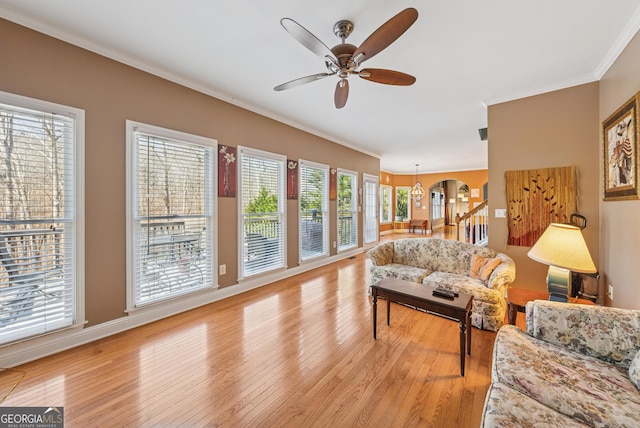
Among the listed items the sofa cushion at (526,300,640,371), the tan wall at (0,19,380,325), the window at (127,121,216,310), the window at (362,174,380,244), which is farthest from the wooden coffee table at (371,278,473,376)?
the window at (362,174,380,244)

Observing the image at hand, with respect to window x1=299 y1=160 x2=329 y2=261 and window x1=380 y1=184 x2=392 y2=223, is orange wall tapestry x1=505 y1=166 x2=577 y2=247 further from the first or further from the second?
window x1=380 y1=184 x2=392 y2=223

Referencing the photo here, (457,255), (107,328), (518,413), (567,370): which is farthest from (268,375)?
(457,255)

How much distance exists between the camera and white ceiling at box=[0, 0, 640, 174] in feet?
6.37

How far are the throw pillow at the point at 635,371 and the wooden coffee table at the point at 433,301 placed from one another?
0.83m

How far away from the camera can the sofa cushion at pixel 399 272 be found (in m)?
3.35

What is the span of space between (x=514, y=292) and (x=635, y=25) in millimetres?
2435

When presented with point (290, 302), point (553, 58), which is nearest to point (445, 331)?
point (290, 302)

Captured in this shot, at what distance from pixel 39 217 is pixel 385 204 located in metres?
10.1

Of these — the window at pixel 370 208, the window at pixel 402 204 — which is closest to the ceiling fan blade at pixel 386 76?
the window at pixel 370 208

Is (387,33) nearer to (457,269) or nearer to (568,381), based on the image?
(568,381)

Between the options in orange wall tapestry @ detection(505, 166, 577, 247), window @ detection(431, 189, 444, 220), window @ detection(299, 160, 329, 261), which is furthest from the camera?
window @ detection(431, 189, 444, 220)

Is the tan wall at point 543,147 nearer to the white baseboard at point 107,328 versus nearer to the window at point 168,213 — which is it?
the white baseboard at point 107,328

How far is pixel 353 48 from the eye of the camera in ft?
6.55

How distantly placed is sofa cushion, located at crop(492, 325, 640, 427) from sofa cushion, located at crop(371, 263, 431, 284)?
166 cm
